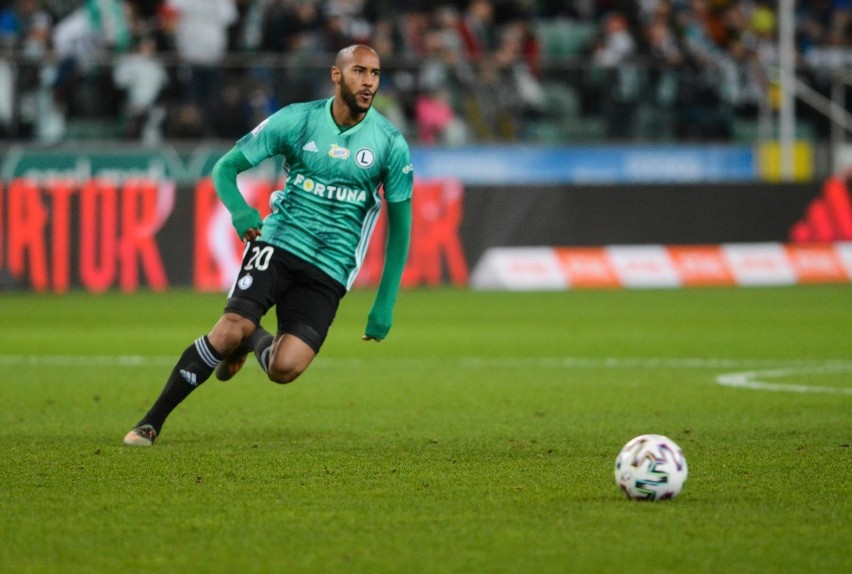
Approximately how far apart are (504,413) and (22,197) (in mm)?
13211

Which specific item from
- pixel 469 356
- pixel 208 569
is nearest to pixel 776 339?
pixel 469 356

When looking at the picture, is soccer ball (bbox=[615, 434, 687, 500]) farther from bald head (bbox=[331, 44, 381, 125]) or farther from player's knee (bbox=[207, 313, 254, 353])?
bald head (bbox=[331, 44, 381, 125])

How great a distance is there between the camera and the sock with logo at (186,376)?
26.6 ft

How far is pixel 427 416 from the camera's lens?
9.61 metres

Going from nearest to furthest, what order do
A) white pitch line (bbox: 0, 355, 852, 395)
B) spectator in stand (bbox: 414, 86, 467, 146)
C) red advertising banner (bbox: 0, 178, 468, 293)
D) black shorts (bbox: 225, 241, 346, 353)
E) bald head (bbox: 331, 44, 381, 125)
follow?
bald head (bbox: 331, 44, 381, 125) < black shorts (bbox: 225, 241, 346, 353) < white pitch line (bbox: 0, 355, 852, 395) < red advertising banner (bbox: 0, 178, 468, 293) < spectator in stand (bbox: 414, 86, 467, 146)

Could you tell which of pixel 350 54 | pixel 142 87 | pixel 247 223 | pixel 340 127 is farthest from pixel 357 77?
pixel 142 87

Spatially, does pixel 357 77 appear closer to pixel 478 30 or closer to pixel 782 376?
pixel 782 376

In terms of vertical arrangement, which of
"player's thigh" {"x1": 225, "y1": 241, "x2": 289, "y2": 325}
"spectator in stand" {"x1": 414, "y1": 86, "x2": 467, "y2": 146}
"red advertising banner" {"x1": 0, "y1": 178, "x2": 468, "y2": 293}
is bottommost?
"red advertising banner" {"x1": 0, "y1": 178, "x2": 468, "y2": 293}

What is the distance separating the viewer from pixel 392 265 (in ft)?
27.2

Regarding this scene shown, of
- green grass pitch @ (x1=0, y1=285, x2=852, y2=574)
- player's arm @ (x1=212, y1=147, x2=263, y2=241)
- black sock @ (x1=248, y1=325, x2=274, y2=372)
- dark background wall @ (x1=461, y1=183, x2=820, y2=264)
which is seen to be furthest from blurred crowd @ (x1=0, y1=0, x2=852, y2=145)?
player's arm @ (x1=212, y1=147, x2=263, y2=241)

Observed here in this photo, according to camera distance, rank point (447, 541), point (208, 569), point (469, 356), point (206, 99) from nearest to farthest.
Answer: point (208, 569), point (447, 541), point (469, 356), point (206, 99)

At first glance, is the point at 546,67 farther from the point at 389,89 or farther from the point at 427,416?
the point at 427,416

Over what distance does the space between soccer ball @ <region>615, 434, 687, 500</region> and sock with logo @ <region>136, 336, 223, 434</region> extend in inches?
107

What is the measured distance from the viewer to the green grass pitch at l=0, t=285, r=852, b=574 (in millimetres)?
5316
